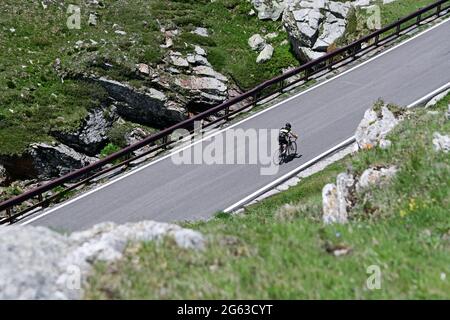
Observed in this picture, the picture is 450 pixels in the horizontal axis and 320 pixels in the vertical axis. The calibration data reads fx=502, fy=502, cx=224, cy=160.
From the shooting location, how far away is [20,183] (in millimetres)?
25438

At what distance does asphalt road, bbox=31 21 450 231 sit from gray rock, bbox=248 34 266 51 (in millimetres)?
7402

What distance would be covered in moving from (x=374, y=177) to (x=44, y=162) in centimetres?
1879

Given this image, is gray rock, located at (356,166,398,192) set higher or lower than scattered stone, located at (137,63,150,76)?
lower

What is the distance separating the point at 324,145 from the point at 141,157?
9.42 m

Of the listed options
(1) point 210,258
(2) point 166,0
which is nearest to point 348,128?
(1) point 210,258

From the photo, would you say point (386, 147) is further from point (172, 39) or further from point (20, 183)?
point (172, 39)

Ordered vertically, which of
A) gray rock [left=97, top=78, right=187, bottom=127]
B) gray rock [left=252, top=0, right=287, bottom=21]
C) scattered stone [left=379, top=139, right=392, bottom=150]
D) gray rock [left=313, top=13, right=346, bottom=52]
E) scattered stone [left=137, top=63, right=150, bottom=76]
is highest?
gray rock [left=252, top=0, right=287, bottom=21]

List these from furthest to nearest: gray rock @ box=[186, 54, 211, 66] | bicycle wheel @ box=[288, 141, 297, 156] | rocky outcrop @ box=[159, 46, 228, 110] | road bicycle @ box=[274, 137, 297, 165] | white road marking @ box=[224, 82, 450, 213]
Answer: gray rock @ box=[186, 54, 211, 66] < rocky outcrop @ box=[159, 46, 228, 110] < bicycle wheel @ box=[288, 141, 297, 156] < road bicycle @ box=[274, 137, 297, 165] < white road marking @ box=[224, 82, 450, 213]

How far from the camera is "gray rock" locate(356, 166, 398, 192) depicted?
1273cm

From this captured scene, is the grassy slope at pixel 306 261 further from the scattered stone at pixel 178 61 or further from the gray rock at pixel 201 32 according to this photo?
the gray rock at pixel 201 32

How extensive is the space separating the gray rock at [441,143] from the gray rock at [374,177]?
129 cm

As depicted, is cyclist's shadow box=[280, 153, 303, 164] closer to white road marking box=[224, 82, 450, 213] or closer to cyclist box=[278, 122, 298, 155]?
cyclist box=[278, 122, 298, 155]

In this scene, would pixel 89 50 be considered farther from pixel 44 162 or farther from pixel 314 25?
pixel 314 25

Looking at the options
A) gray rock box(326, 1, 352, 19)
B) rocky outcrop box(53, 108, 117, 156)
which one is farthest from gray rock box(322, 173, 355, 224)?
gray rock box(326, 1, 352, 19)
